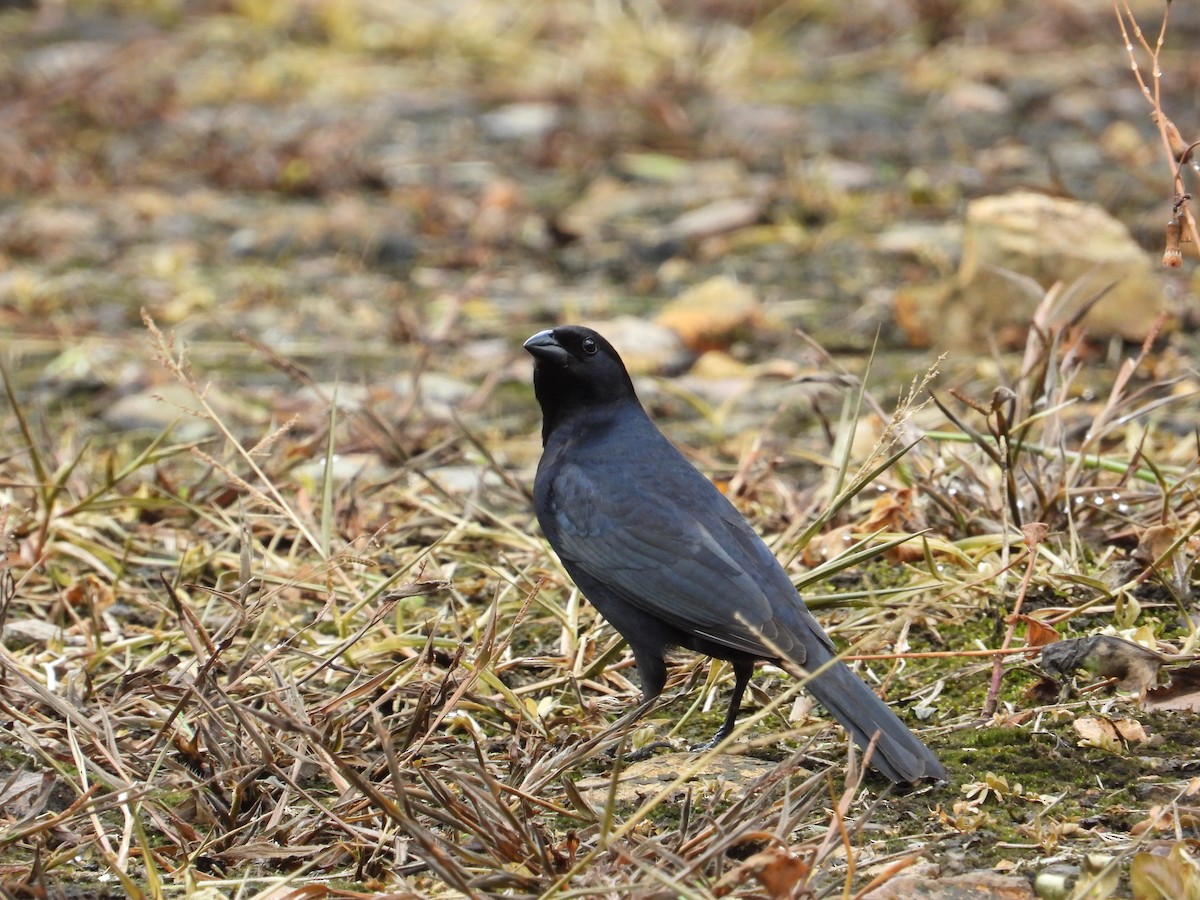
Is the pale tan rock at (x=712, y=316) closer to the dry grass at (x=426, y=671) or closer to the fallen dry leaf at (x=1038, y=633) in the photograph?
the dry grass at (x=426, y=671)

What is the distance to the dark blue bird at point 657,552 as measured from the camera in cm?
296

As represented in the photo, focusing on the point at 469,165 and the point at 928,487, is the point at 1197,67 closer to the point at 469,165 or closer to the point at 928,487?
the point at 469,165

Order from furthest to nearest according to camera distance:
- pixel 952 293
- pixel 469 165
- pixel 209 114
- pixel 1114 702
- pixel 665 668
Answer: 1. pixel 209 114
2. pixel 469 165
3. pixel 952 293
4. pixel 665 668
5. pixel 1114 702

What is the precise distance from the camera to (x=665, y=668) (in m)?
3.47

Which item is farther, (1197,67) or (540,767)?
(1197,67)

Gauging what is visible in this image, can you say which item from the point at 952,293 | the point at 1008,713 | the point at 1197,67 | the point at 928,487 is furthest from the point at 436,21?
the point at 1008,713

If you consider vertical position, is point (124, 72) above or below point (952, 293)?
above

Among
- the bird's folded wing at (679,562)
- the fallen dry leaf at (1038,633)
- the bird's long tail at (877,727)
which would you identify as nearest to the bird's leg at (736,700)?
the bird's folded wing at (679,562)

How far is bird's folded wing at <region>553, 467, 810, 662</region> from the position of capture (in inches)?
124

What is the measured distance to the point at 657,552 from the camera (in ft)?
11.1

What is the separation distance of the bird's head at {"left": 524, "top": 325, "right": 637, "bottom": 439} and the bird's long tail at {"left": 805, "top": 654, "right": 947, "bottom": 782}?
1.15m

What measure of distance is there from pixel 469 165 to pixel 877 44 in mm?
3423

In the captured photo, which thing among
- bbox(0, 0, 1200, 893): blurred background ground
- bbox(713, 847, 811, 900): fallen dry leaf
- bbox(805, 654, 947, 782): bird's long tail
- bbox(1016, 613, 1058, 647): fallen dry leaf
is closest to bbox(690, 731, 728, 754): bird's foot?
bbox(0, 0, 1200, 893): blurred background ground

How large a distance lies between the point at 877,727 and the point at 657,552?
0.69 m
